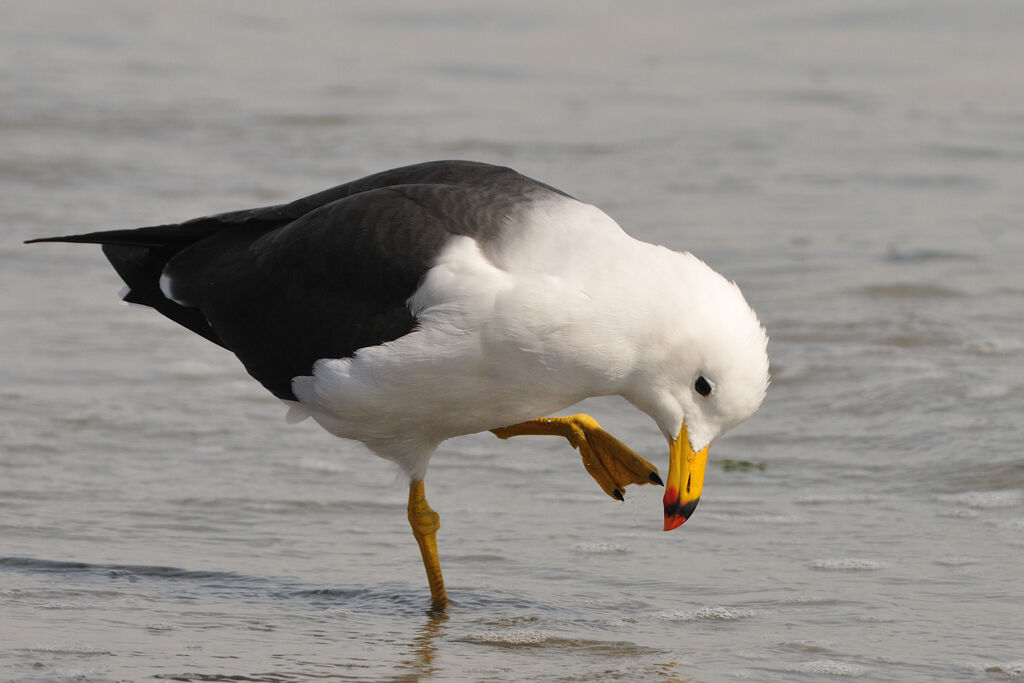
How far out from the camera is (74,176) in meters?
11.1

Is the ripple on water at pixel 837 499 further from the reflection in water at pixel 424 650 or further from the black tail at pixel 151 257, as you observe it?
the black tail at pixel 151 257

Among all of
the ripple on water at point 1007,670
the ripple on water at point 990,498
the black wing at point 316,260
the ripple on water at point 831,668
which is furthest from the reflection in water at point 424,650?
the ripple on water at point 990,498

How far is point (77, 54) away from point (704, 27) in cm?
596

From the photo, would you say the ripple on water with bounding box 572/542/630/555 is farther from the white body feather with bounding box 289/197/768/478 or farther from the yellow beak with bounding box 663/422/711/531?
the white body feather with bounding box 289/197/768/478

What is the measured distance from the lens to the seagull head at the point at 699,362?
451 cm

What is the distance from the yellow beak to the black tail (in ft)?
5.31

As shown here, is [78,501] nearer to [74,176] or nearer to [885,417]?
[885,417]

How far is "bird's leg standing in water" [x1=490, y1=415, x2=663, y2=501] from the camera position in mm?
5605

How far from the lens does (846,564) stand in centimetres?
533


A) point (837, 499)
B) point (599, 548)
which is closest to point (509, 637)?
point (599, 548)

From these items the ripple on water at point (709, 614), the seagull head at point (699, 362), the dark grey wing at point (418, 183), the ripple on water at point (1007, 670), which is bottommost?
the ripple on water at point (709, 614)

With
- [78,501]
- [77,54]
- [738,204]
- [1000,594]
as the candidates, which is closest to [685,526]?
[1000,594]

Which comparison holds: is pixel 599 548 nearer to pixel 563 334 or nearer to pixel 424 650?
pixel 424 650

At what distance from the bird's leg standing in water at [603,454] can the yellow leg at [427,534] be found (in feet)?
1.71
